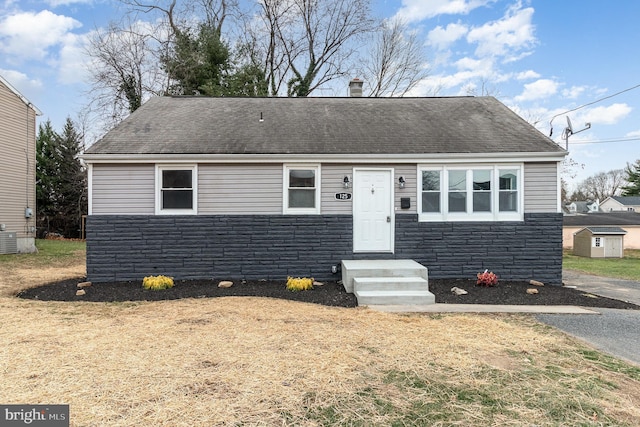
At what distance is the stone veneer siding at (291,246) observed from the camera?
812 centimetres

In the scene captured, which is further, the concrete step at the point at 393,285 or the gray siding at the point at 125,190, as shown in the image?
the gray siding at the point at 125,190

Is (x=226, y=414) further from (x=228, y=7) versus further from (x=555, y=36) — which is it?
A: (x=228, y=7)

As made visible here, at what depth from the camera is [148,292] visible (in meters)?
7.20

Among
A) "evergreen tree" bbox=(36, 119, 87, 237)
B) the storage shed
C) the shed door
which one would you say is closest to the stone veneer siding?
the storage shed

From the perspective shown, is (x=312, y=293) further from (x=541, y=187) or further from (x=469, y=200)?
(x=541, y=187)

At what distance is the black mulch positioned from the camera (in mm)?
6613

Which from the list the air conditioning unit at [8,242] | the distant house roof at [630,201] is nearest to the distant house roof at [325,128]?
the air conditioning unit at [8,242]

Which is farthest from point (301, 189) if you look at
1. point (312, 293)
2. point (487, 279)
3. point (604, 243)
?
point (604, 243)

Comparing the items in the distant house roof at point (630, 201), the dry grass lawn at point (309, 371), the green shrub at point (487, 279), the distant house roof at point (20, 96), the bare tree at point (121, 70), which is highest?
the bare tree at point (121, 70)

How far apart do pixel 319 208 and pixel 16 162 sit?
14078 mm

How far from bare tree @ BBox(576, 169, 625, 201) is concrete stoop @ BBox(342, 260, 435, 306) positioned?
235 ft

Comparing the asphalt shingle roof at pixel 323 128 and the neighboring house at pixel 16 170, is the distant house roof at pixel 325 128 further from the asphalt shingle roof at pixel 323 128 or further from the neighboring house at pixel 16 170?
the neighboring house at pixel 16 170

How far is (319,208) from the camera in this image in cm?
830

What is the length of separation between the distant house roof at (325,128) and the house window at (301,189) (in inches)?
16.6
